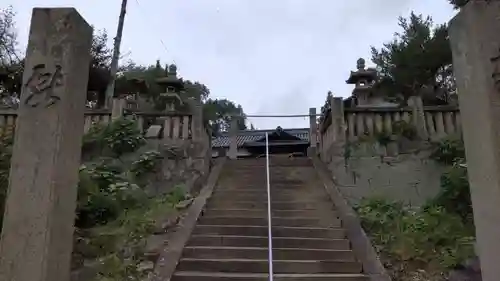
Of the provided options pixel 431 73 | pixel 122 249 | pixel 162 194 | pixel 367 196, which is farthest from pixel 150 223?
pixel 431 73

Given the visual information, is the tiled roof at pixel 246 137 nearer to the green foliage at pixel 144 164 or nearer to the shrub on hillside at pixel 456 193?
the green foliage at pixel 144 164

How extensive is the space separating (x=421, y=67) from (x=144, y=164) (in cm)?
615

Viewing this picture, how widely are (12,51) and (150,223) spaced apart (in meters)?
8.49

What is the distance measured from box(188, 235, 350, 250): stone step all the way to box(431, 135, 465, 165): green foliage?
111 inches

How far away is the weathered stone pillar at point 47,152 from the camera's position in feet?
10.4

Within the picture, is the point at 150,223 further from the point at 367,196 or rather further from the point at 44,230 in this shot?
the point at 367,196

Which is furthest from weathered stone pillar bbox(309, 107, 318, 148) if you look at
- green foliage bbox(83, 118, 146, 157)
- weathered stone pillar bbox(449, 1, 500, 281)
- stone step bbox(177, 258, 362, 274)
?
weathered stone pillar bbox(449, 1, 500, 281)

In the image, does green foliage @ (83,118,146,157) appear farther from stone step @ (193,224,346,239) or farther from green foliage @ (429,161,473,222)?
green foliage @ (429,161,473,222)

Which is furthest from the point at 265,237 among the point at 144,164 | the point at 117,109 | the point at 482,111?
the point at 117,109

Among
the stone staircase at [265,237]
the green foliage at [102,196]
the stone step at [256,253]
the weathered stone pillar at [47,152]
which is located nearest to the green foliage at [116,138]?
the green foliage at [102,196]

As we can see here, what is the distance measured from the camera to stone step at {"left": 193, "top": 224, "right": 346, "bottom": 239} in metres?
5.22

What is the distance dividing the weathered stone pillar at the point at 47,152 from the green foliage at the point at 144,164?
3559mm

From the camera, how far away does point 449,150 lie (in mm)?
6844

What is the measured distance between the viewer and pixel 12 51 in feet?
37.4
